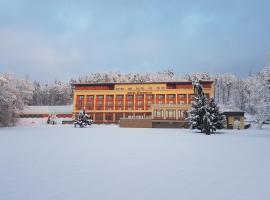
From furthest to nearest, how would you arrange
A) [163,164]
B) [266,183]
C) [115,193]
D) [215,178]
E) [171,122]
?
[171,122] → [163,164] → [215,178] → [266,183] → [115,193]

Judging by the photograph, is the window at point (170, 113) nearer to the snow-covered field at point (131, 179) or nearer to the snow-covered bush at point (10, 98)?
the snow-covered bush at point (10, 98)

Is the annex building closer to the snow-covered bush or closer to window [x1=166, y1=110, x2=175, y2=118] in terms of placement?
window [x1=166, y1=110, x2=175, y2=118]

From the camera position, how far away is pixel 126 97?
322ft

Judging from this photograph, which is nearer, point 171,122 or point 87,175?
point 87,175

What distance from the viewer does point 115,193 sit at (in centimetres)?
814

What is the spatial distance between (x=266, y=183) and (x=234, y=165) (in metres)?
3.72

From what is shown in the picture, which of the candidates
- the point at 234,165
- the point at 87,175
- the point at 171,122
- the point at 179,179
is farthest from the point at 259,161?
the point at 171,122

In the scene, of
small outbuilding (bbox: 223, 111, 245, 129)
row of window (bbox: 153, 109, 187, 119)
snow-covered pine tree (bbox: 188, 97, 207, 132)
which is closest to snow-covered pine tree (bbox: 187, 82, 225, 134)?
snow-covered pine tree (bbox: 188, 97, 207, 132)

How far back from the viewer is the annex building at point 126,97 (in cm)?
9519

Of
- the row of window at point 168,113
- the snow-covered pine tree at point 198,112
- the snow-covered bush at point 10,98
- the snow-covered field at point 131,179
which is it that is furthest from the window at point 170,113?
the snow-covered field at point 131,179

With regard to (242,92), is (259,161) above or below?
below

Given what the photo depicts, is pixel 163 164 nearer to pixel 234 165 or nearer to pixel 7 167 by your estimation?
pixel 234 165

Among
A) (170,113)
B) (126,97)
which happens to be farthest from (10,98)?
(126,97)

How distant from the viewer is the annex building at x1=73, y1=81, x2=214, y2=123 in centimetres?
9519
